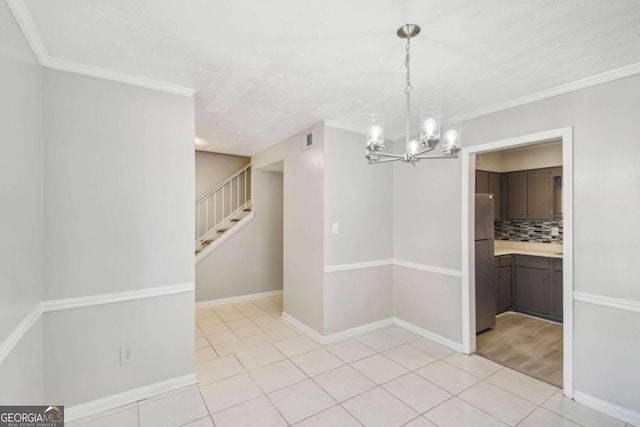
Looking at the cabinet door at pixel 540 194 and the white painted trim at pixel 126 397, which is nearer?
the white painted trim at pixel 126 397

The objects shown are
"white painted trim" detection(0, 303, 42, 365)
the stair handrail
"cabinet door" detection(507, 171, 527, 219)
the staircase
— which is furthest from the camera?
the stair handrail

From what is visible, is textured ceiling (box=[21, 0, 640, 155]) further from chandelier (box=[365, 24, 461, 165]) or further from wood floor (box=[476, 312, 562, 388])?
wood floor (box=[476, 312, 562, 388])

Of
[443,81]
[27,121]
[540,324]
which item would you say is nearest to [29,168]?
[27,121]

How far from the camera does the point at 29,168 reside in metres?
1.76

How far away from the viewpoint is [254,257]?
5.15m

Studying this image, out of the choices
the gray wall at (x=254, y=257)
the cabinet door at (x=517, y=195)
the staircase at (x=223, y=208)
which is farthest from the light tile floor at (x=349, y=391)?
the cabinet door at (x=517, y=195)

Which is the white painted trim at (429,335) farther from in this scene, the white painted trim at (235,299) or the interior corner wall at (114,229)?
the interior corner wall at (114,229)


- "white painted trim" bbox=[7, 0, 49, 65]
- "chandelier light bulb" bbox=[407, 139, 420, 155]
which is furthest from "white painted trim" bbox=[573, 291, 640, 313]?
"white painted trim" bbox=[7, 0, 49, 65]

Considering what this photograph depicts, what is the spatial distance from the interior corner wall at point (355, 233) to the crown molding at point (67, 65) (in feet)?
5.45

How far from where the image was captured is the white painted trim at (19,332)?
1.39 m

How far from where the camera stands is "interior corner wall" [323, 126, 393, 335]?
339cm

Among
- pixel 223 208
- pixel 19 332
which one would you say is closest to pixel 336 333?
pixel 19 332

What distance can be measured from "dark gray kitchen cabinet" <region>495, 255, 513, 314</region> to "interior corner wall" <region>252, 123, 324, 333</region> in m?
2.74

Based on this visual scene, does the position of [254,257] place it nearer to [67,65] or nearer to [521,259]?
[67,65]
